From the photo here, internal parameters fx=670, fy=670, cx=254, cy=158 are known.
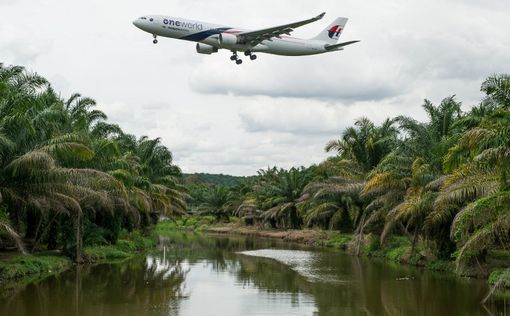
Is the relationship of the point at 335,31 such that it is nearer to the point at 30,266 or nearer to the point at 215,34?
the point at 215,34

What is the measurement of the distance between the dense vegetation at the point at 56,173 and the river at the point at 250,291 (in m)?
2.43

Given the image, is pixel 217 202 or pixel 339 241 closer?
pixel 339 241

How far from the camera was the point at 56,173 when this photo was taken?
23797 mm

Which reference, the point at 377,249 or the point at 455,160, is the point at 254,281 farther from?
the point at 377,249

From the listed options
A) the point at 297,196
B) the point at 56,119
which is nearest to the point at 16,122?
the point at 56,119

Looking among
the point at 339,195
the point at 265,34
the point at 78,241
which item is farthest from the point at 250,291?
the point at 339,195

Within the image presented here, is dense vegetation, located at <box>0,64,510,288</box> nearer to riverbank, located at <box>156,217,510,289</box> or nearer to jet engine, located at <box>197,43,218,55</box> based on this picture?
riverbank, located at <box>156,217,510,289</box>

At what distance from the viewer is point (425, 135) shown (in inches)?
1195

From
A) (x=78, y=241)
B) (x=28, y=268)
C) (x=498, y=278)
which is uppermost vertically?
(x=78, y=241)

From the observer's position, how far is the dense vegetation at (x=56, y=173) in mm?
22891

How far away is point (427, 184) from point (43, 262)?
1612 cm

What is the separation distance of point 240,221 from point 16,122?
178 feet

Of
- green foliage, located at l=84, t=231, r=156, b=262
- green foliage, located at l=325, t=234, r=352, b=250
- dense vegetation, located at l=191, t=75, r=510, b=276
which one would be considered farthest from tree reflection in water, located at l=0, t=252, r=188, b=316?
green foliage, located at l=325, t=234, r=352, b=250

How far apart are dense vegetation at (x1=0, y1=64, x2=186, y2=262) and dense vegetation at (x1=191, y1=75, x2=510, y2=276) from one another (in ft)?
40.0
